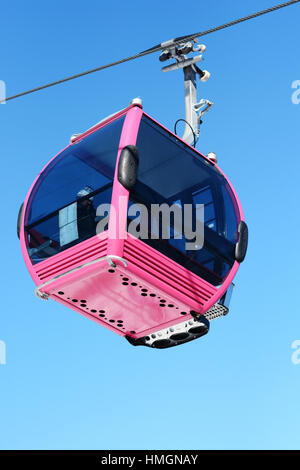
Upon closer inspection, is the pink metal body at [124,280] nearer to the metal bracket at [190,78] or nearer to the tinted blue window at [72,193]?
the tinted blue window at [72,193]

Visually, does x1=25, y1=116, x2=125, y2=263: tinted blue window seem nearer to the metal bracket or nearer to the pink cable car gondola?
the pink cable car gondola

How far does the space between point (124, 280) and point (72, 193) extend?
3.31ft

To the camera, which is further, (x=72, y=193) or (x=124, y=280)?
(x=72, y=193)

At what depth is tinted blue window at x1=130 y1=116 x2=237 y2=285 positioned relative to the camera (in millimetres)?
8297

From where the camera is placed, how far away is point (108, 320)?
9.11 m

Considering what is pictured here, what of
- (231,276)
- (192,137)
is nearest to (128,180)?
(231,276)

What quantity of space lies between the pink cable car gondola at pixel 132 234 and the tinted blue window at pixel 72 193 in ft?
0.04

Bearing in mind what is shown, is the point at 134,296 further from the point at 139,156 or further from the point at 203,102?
the point at 203,102

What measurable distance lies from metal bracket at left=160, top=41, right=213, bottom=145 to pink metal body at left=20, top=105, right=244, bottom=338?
1.46 meters

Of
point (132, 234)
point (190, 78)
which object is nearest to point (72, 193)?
point (132, 234)

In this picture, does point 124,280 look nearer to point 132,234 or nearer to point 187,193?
point 132,234

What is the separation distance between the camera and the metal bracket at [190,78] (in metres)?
10.1

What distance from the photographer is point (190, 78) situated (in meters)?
10.5

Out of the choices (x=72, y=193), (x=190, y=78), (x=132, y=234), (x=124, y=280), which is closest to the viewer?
(x=132, y=234)
